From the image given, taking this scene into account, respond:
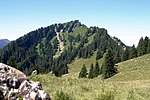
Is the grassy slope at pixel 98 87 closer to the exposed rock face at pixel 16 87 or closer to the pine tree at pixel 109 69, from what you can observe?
the exposed rock face at pixel 16 87

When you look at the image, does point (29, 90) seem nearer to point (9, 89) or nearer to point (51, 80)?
point (9, 89)

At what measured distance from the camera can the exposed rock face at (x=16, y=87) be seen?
44.3ft

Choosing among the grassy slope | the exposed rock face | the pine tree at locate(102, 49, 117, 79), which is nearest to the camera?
the exposed rock face

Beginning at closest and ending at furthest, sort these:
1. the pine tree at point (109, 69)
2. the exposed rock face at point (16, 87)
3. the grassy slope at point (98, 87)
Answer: the exposed rock face at point (16, 87) → the grassy slope at point (98, 87) → the pine tree at point (109, 69)

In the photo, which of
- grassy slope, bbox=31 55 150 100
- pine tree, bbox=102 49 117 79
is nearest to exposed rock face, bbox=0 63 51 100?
grassy slope, bbox=31 55 150 100

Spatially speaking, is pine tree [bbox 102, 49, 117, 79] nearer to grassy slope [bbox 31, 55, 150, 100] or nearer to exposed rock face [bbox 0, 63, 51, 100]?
grassy slope [bbox 31, 55, 150, 100]

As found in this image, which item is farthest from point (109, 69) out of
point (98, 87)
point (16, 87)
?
point (16, 87)

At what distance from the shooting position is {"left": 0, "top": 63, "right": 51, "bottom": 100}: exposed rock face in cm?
1352

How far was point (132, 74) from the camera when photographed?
61031 mm

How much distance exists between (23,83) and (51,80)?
2006cm

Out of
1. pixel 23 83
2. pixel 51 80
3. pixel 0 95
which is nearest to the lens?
pixel 0 95

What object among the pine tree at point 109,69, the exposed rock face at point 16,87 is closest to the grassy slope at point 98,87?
the exposed rock face at point 16,87

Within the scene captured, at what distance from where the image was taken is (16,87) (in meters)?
14.0

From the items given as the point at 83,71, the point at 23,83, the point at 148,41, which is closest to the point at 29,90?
the point at 23,83
